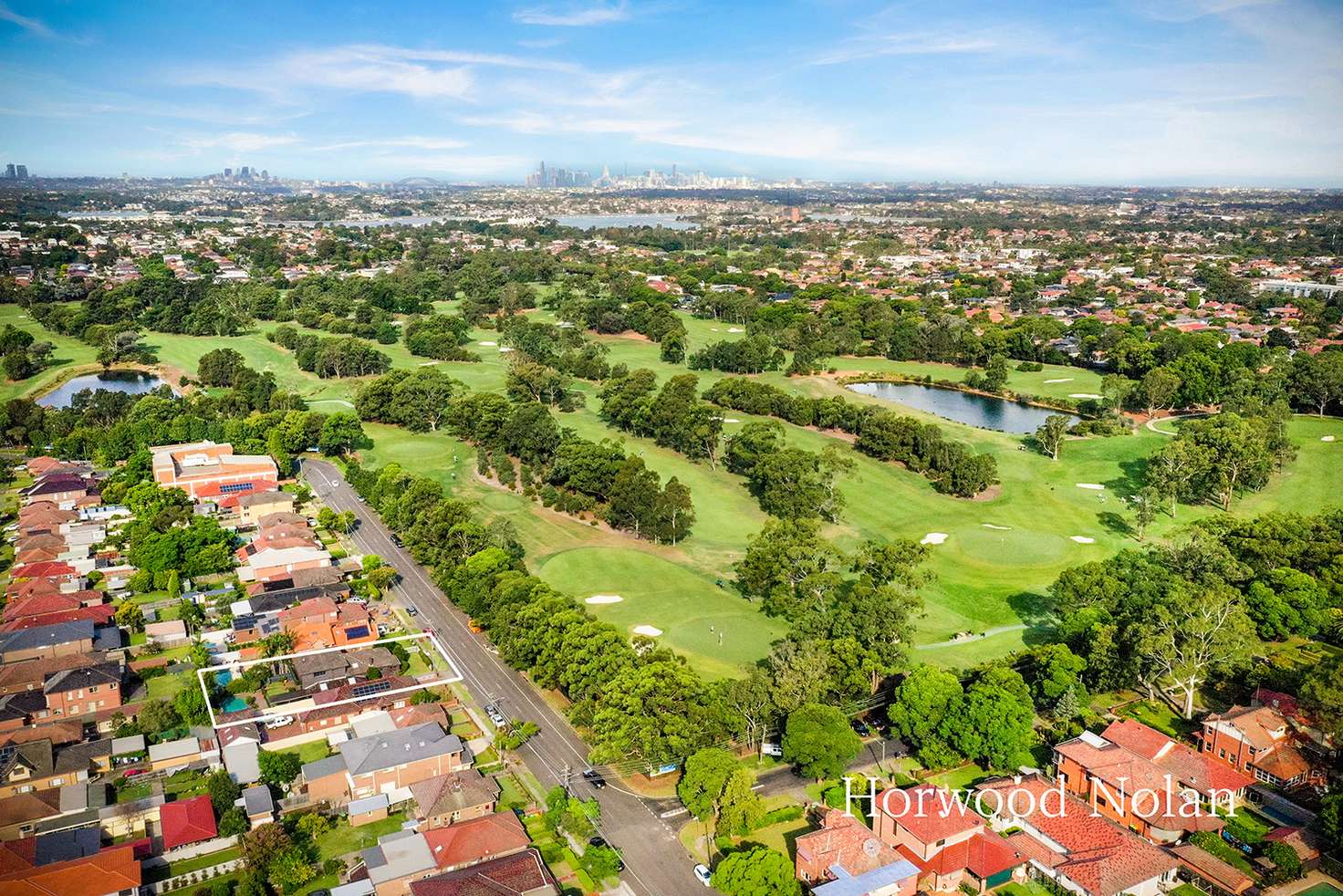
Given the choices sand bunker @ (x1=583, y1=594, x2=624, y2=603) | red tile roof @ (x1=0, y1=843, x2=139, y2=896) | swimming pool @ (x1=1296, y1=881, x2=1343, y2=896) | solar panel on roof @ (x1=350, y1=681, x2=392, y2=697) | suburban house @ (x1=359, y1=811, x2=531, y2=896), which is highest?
red tile roof @ (x1=0, y1=843, x2=139, y2=896)

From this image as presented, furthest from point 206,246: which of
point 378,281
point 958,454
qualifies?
point 958,454

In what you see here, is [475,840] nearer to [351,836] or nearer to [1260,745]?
[351,836]

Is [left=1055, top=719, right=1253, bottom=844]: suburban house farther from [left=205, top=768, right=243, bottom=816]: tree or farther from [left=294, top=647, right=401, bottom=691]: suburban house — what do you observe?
[left=205, top=768, right=243, bottom=816]: tree

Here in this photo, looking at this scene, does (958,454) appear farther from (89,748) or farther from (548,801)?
(89,748)

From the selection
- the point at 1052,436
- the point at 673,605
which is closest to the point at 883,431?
the point at 1052,436

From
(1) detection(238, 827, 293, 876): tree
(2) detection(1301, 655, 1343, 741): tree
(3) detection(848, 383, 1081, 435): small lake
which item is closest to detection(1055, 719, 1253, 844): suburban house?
(2) detection(1301, 655, 1343, 741): tree

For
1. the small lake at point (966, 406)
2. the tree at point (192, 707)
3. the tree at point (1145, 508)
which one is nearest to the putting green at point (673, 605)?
the tree at point (192, 707)
